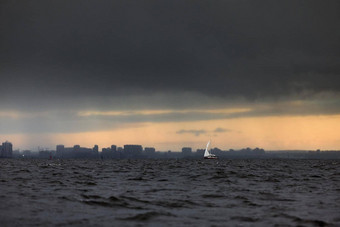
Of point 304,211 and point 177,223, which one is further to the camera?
point 304,211

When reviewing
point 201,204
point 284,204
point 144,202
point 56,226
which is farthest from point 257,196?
point 56,226

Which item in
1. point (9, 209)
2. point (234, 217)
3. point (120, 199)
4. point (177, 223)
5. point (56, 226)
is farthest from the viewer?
point (120, 199)

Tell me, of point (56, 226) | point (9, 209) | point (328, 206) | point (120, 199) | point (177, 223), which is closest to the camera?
point (56, 226)

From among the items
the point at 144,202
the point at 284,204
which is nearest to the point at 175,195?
the point at 144,202

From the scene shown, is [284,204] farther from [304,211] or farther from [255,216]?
[255,216]

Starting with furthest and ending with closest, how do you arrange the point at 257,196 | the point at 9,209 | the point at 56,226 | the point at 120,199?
the point at 257,196
the point at 120,199
the point at 9,209
the point at 56,226

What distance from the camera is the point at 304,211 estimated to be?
2084 centimetres

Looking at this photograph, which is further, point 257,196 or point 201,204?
point 257,196

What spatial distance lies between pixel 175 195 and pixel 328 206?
10356 mm

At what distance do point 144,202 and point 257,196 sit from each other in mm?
8883

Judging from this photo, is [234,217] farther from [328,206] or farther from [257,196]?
[257,196]

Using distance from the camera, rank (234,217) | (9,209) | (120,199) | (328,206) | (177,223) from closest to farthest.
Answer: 1. (177,223)
2. (234,217)
3. (9,209)
4. (328,206)
5. (120,199)

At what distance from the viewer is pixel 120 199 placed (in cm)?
2489

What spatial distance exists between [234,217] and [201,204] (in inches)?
182
